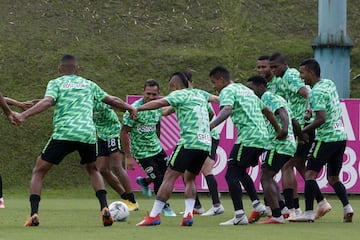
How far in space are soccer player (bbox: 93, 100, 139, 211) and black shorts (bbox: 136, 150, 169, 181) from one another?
2.36ft

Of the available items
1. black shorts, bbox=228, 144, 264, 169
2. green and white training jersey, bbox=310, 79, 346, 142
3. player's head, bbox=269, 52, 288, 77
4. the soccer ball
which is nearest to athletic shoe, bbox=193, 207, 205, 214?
the soccer ball

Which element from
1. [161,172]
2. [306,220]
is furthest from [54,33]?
[306,220]

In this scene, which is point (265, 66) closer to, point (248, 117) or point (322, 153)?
point (248, 117)

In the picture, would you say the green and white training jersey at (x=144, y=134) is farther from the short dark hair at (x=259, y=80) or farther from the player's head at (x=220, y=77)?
the player's head at (x=220, y=77)

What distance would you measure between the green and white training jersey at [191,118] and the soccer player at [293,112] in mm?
2000

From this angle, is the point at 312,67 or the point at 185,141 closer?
the point at 185,141

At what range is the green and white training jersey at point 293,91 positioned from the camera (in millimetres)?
16797

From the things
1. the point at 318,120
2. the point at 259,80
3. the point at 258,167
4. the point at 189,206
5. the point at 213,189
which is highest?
the point at 259,80

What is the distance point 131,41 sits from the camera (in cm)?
3562

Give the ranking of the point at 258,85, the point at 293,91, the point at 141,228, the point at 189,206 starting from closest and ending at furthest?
the point at 141,228 < the point at 189,206 < the point at 258,85 < the point at 293,91

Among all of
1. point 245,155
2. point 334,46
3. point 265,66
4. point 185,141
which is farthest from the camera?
point 334,46

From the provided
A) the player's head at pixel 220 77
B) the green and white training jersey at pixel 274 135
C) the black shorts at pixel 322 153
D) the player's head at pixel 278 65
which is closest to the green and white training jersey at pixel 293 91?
the player's head at pixel 278 65

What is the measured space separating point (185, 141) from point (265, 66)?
2457 millimetres

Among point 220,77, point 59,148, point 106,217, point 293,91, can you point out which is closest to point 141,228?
point 106,217
